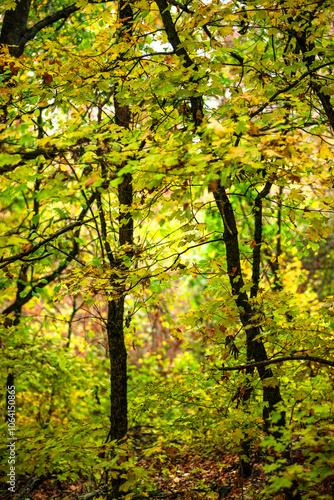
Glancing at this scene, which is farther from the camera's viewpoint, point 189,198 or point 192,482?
point 192,482

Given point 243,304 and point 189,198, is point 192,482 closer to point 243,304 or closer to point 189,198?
point 243,304

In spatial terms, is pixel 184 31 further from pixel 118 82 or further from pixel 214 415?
pixel 214 415

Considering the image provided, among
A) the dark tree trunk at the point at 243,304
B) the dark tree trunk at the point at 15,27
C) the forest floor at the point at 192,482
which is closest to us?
the dark tree trunk at the point at 243,304

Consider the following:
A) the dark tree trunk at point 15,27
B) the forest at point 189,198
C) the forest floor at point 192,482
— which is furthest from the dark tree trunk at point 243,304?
the dark tree trunk at point 15,27

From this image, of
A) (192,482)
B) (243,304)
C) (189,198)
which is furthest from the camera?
(192,482)

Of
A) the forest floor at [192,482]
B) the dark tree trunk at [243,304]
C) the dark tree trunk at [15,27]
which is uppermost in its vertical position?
the dark tree trunk at [15,27]

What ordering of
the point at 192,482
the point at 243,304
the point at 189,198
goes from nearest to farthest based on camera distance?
the point at 189,198
the point at 243,304
the point at 192,482

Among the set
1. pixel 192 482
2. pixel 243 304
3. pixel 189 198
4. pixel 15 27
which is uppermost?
pixel 15 27

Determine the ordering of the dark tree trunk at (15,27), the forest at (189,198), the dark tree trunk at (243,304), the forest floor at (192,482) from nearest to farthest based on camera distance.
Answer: the forest at (189,198) < the dark tree trunk at (243,304) < the forest floor at (192,482) < the dark tree trunk at (15,27)

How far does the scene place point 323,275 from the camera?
12.6 m

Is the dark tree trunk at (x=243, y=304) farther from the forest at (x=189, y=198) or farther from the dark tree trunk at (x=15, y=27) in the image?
the dark tree trunk at (x=15, y=27)

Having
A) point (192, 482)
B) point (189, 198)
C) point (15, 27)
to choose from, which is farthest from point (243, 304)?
point (15, 27)

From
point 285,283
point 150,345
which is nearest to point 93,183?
point 285,283

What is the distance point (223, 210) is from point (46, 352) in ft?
10.3
